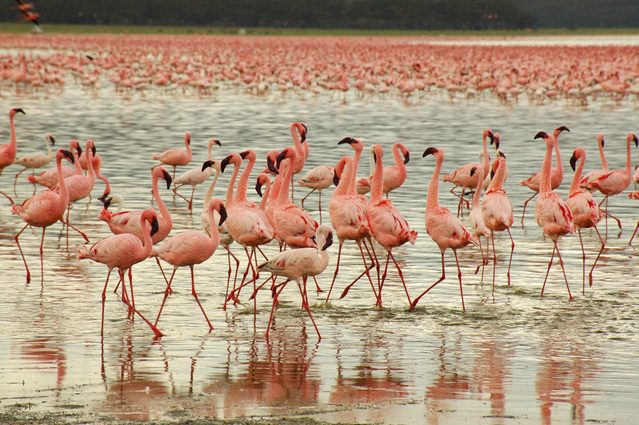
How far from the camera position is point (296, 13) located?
130 meters

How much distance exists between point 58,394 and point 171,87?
3320cm

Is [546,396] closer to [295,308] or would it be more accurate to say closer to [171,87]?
[295,308]

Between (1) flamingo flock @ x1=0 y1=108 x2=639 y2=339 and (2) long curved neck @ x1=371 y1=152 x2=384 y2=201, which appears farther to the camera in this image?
(2) long curved neck @ x1=371 y1=152 x2=384 y2=201

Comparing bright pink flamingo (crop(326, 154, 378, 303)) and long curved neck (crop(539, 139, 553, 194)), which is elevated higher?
long curved neck (crop(539, 139, 553, 194))

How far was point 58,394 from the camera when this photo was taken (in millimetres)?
6484

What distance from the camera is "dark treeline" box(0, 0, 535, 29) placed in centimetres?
11900

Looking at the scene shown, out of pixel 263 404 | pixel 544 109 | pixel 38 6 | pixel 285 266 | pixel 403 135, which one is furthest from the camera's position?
pixel 38 6

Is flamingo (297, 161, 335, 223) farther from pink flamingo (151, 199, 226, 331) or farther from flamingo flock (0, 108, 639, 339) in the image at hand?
pink flamingo (151, 199, 226, 331)

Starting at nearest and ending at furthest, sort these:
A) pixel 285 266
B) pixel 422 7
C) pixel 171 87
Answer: pixel 285 266, pixel 171 87, pixel 422 7

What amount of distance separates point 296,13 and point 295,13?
12cm

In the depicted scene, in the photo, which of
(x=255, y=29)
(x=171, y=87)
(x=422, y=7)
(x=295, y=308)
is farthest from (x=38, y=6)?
(x=295, y=308)

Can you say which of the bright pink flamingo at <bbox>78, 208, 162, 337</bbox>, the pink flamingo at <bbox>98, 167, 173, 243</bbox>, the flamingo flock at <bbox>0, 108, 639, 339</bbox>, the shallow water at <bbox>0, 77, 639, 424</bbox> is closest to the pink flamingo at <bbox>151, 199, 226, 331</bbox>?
the flamingo flock at <bbox>0, 108, 639, 339</bbox>

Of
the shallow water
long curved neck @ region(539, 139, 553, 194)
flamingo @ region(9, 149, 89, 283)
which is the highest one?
long curved neck @ region(539, 139, 553, 194)

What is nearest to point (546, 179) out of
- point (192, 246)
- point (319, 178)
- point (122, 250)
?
point (319, 178)
